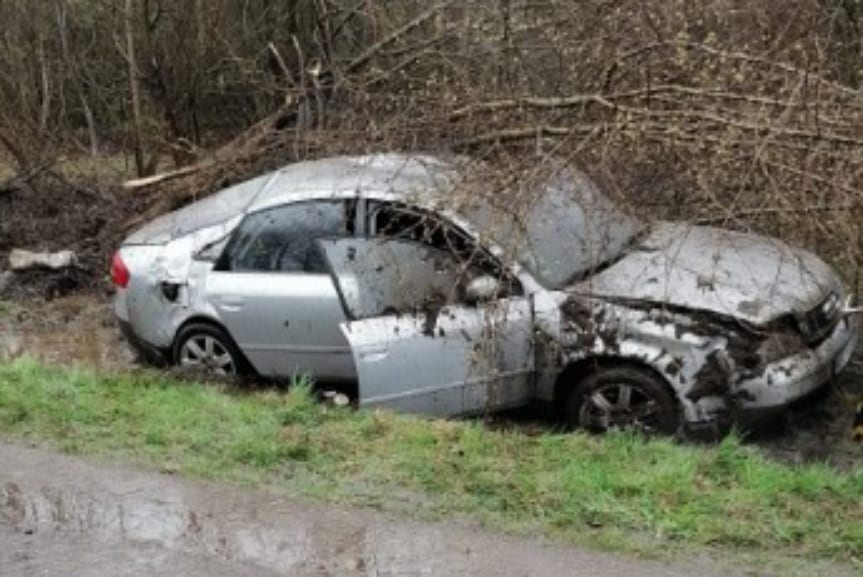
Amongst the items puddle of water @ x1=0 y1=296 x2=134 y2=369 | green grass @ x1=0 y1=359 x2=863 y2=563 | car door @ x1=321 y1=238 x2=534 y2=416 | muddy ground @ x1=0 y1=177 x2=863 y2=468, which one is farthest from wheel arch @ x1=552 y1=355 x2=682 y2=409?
puddle of water @ x1=0 y1=296 x2=134 y2=369

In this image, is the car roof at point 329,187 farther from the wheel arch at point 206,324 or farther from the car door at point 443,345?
the wheel arch at point 206,324

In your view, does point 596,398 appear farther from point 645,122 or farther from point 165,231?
point 165,231

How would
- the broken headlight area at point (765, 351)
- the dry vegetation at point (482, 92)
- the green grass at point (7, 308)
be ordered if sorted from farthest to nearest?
1. the green grass at point (7, 308)
2. the broken headlight area at point (765, 351)
3. the dry vegetation at point (482, 92)

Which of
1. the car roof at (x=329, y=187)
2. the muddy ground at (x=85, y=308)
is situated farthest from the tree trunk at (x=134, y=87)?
the car roof at (x=329, y=187)

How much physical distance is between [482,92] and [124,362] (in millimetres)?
3462

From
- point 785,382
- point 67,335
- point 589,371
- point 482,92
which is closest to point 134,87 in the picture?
point 67,335

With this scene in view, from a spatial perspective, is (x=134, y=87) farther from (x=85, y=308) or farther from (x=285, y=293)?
(x=285, y=293)

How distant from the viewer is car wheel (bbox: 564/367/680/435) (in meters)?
6.66

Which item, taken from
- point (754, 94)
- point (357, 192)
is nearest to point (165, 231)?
point (357, 192)

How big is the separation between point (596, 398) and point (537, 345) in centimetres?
45

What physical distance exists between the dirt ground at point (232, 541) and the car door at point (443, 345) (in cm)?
214

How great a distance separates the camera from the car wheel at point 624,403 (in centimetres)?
666

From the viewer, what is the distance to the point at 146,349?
342 inches

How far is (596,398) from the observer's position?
684 cm
